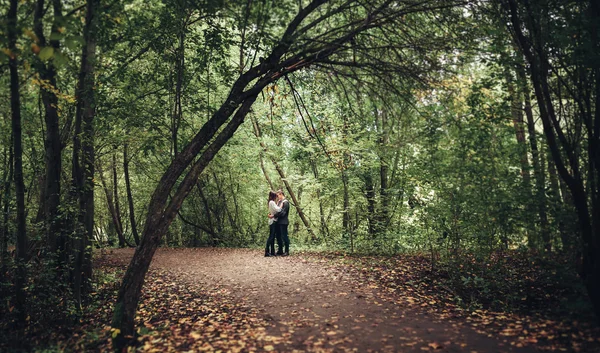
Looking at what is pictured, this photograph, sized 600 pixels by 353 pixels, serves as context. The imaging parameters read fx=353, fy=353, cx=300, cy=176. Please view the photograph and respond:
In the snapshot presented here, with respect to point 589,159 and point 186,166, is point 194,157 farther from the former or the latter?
point 589,159

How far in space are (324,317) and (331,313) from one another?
20cm

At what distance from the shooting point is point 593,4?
4.48 m

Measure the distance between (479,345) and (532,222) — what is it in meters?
2.23

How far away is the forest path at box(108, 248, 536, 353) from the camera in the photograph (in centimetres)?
441

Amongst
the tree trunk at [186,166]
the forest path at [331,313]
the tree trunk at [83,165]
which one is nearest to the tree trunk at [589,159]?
the forest path at [331,313]

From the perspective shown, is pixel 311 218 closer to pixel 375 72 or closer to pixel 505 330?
pixel 375 72

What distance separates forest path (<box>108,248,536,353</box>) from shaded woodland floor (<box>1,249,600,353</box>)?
15 millimetres

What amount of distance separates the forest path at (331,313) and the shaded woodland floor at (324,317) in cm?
1

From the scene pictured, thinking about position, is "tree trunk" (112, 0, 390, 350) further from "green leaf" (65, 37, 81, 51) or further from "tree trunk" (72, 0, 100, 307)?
"green leaf" (65, 37, 81, 51)

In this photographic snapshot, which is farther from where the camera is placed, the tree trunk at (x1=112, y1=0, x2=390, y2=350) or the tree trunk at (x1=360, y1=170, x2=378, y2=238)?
the tree trunk at (x1=360, y1=170, x2=378, y2=238)

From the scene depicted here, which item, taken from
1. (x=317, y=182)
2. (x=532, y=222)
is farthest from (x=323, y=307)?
(x=317, y=182)

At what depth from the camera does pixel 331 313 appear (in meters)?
5.67

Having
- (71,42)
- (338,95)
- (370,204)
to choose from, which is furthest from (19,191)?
(370,204)

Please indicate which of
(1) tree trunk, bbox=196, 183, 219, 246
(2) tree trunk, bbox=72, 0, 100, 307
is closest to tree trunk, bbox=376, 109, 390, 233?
(1) tree trunk, bbox=196, 183, 219, 246
